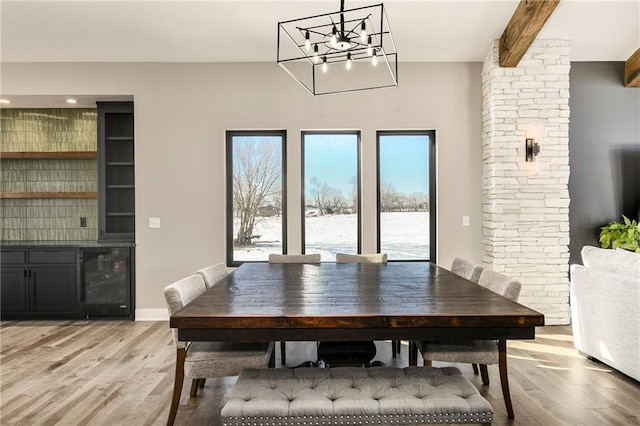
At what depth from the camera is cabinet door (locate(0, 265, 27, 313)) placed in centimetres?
444

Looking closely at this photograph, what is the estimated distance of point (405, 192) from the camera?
464 centimetres

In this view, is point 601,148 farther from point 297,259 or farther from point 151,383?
point 151,383

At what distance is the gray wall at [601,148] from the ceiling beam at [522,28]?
3.71ft

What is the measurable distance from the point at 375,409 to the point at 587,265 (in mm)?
2486

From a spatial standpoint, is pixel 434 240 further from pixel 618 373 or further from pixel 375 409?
pixel 375 409

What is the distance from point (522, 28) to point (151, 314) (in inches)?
188

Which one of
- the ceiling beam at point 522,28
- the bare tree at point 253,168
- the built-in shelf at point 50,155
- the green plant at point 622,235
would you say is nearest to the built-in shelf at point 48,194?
the built-in shelf at point 50,155

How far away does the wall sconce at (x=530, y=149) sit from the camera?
4172mm

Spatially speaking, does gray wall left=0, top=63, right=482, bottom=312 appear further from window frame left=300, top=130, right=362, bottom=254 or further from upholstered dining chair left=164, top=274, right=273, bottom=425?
upholstered dining chair left=164, top=274, right=273, bottom=425

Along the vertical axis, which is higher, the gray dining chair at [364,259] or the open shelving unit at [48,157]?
the open shelving unit at [48,157]

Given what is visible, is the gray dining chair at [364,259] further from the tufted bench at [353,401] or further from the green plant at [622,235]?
the green plant at [622,235]

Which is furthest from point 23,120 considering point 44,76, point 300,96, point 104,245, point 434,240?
point 434,240

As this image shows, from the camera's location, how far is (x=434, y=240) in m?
4.61

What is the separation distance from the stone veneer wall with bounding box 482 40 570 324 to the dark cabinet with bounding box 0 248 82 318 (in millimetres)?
4649
